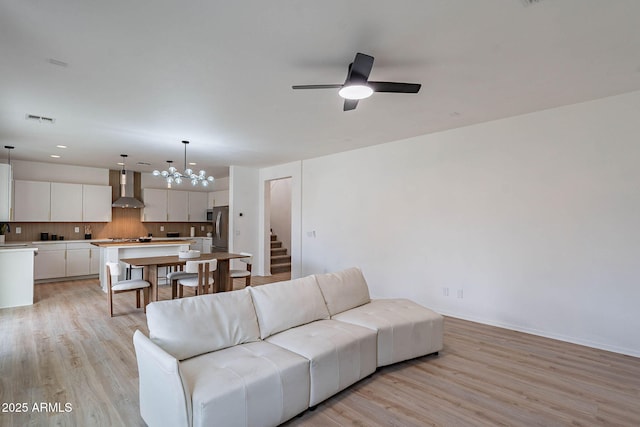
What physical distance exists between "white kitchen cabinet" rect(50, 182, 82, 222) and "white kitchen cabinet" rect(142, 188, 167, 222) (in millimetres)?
1420

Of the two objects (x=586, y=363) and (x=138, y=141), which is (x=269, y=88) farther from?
(x=586, y=363)

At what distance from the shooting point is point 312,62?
2.75 meters

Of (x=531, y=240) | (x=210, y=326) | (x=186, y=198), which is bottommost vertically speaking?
(x=210, y=326)

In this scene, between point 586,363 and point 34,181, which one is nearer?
point 586,363

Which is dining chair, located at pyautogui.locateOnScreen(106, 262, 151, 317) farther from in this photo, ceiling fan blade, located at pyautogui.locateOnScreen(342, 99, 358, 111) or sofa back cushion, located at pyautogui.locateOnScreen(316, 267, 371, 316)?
ceiling fan blade, located at pyautogui.locateOnScreen(342, 99, 358, 111)

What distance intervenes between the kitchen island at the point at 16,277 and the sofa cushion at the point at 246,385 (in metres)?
5.01

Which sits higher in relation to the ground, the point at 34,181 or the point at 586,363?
the point at 34,181

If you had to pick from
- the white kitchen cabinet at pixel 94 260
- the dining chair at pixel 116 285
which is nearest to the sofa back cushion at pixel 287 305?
the dining chair at pixel 116 285

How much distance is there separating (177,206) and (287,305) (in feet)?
24.3

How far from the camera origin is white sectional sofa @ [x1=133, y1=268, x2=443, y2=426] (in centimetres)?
186

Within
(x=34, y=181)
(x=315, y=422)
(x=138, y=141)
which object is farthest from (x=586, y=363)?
(x=34, y=181)

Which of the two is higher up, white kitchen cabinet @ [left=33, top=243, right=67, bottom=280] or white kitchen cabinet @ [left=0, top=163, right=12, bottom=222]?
white kitchen cabinet @ [left=0, top=163, right=12, bottom=222]

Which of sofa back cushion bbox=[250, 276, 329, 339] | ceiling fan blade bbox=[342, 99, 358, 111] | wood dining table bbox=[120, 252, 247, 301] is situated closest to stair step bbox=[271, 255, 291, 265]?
wood dining table bbox=[120, 252, 247, 301]

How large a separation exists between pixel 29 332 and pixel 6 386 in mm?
1609
